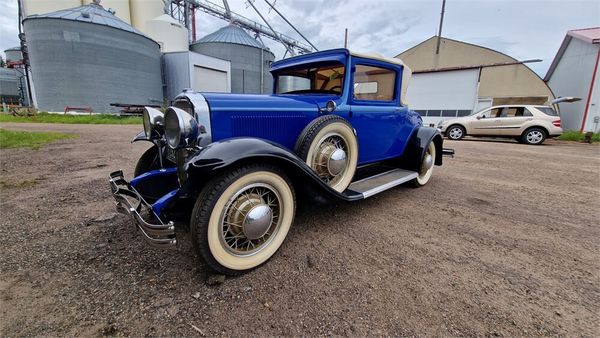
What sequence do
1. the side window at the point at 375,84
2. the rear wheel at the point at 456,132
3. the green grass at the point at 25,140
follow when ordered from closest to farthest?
the side window at the point at 375,84 → the green grass at the point at 25,140 → the rear wheel at the point at 456,132

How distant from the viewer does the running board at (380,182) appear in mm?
2830

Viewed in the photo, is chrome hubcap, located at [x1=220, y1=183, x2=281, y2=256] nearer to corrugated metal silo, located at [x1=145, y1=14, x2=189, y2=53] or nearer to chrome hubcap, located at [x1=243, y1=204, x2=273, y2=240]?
chrome hubcap, located at [x1=243, y1=204, x2=273, y2=240]

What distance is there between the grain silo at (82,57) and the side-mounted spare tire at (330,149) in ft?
82.6

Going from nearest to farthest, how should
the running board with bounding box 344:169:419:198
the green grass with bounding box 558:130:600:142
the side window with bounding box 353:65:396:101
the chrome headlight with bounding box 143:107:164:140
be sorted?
1. the chrome headlight with bounding box 143:107:164:140
2. the running board with bounding box 344:169:419:198
3. the side window with bounding box 353:65:396:101
4. the green grass with bounding box 558:130:600:142

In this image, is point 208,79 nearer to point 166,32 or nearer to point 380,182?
point 166,32

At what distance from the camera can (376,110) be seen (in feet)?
10.7

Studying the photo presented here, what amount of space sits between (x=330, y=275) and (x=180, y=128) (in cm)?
158

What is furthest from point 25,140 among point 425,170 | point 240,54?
point 240,54

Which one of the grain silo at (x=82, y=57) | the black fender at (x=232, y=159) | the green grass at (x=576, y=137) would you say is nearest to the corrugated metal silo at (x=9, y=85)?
the grain silo at (x=82, y=57)

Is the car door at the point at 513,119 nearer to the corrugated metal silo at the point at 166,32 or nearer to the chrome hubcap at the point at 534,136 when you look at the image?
the chrome hubcap at the point at 534,136

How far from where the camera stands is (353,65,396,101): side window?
325 centimetres

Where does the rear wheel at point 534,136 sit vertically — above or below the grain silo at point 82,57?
below

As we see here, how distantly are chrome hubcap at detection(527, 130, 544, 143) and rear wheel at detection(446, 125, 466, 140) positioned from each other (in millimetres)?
2210

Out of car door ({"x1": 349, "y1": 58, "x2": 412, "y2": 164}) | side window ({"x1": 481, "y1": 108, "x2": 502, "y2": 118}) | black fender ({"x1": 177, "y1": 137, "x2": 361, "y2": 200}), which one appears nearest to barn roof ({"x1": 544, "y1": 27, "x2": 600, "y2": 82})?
side window ({"x1": 481, "y1": 108, "x2": 502, "y2": 118})
